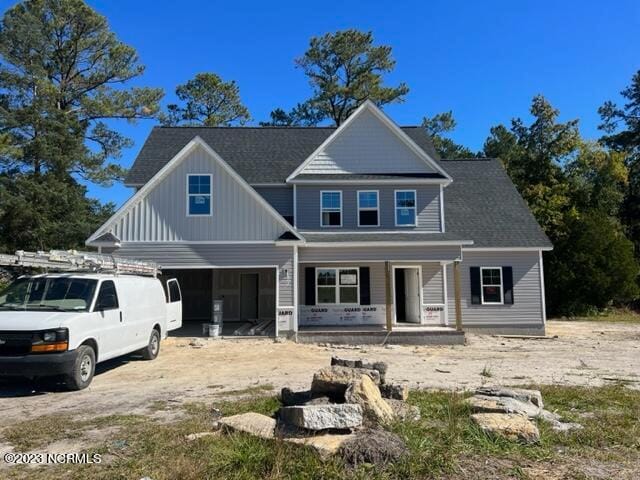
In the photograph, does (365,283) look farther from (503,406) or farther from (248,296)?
(503,406)

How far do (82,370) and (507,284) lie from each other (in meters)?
15.7

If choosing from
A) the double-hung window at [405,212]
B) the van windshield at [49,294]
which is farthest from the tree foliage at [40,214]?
the van windshield at [49,294]

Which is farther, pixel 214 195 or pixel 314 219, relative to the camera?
pixel 314 219

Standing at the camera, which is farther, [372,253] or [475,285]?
[475,285]

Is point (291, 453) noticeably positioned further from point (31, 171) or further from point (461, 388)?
point (31, 171)

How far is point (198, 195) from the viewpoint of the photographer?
1656 centimetres

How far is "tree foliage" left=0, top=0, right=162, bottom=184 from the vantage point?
1142 inches

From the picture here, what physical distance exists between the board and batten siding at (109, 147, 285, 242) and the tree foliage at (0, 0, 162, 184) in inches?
589

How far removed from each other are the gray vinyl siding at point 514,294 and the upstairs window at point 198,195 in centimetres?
979

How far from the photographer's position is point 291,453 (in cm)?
504

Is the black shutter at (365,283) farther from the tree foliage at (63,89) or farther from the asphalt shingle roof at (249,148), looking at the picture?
the tree foliage at (63,89)

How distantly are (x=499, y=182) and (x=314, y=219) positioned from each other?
9843mm

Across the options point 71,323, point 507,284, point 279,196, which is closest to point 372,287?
point 279,196

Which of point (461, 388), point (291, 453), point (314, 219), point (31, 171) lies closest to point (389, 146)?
point (314, 219)
